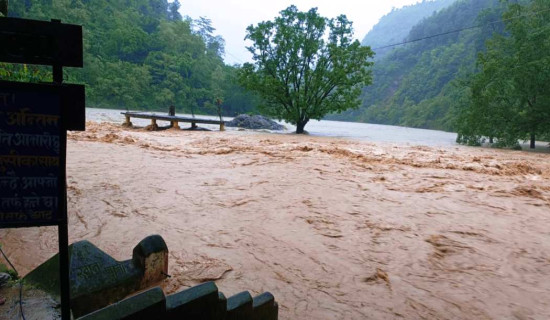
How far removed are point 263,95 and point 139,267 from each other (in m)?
20.9

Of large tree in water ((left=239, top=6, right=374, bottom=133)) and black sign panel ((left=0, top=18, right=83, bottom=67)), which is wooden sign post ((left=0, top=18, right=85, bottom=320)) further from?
large tree in water ((left=239, top=6, right=374, bottom=133))

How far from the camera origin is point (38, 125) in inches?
62.7

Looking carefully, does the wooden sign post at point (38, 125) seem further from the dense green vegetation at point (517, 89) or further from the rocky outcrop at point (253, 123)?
the rocky outcrop at point (253, 123)

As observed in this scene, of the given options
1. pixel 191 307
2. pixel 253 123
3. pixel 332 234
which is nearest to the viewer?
pixel 191 307

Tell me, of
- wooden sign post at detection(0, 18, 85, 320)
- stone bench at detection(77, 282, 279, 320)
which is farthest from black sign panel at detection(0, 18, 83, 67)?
stone bench at detection(77, 282, 279, 320)

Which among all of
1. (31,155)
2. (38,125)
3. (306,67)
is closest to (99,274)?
(31,155)

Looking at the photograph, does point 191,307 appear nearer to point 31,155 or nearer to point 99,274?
point 99,274

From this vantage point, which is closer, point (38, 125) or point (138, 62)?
point (38, 125)

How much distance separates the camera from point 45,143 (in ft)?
5.30

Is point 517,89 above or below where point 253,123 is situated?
above

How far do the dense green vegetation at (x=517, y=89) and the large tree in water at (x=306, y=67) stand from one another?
6792 millimetres

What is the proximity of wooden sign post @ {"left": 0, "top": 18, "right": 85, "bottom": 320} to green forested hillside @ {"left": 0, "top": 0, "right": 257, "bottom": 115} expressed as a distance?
4534cm

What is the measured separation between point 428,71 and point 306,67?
6848 centimetres

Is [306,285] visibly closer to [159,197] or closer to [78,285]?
[78,285]
